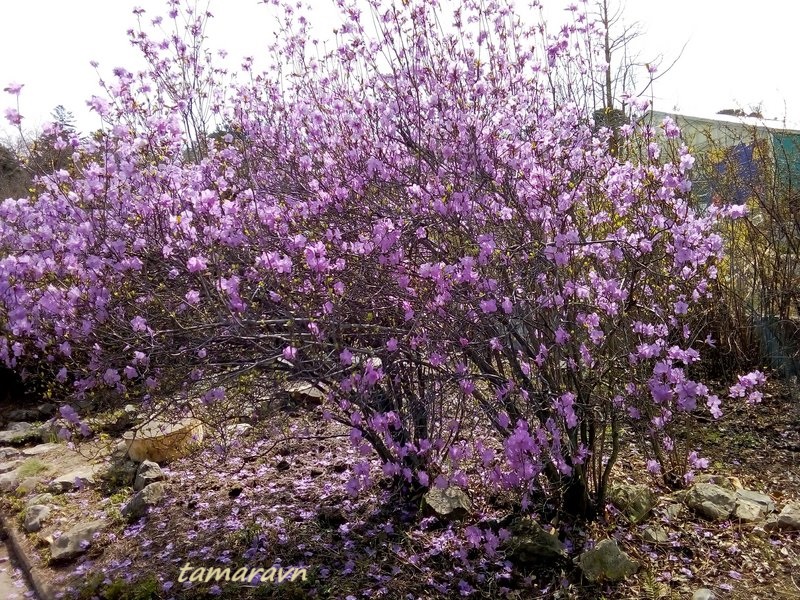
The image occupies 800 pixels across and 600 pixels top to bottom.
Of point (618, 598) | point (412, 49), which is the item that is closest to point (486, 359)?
point (618, 598)

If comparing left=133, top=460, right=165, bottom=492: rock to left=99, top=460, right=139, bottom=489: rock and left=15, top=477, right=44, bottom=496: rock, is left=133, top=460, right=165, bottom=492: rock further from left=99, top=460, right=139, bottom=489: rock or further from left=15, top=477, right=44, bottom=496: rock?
left=15, top=477, right=44, bottom=496: rock

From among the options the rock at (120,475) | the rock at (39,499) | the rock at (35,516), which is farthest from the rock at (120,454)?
the rock at (35,516)

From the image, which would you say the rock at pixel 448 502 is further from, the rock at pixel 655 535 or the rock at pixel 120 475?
the rock at pixel 120 475

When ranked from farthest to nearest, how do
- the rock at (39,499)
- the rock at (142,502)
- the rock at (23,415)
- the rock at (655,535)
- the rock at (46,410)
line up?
the rock at (23,415)
the rock at (46,410)
the rock at (39,499)
the rock at (142,502)
the rock at (655,535)

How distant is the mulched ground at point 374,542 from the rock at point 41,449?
1.93 meters

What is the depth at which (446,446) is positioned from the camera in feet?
12.0

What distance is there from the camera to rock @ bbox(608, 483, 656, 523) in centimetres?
389

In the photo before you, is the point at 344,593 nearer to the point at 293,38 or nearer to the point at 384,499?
the point at 384,499

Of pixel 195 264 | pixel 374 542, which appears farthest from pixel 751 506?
pixel 195 264

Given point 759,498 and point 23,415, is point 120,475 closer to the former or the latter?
point 23,415

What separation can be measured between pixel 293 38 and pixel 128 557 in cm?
397

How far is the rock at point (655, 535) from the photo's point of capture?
373cm

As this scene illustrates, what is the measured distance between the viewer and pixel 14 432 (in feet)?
25.0

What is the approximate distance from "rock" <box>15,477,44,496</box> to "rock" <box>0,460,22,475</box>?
0.71 metres
